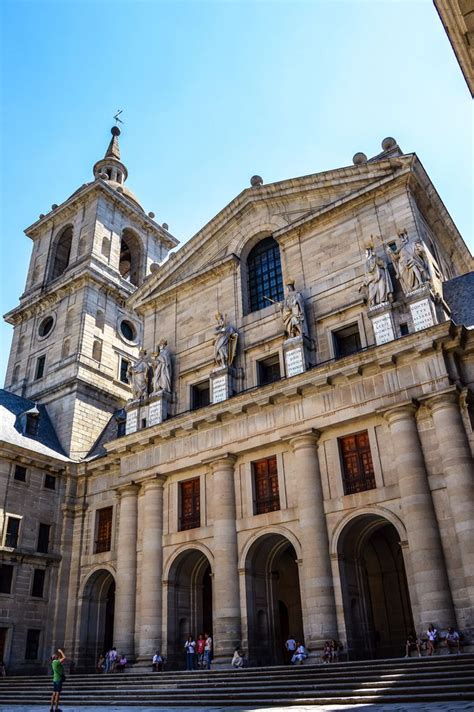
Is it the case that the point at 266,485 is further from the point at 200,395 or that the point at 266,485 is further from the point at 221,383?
the point at 200,395

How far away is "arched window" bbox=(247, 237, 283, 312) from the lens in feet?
103

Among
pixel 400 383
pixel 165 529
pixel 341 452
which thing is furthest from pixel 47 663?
pixel 400 383

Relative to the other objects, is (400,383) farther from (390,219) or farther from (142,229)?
(142,229)

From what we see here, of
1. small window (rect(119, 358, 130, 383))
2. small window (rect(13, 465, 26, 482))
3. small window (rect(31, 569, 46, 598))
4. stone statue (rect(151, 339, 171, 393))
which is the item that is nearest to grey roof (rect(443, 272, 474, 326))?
stone statue (rect(151, 339, 171, 393))

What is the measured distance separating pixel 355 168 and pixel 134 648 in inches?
981

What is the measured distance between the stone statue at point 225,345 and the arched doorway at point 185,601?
9027 mm

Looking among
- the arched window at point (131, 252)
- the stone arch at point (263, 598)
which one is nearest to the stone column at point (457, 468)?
the stone arch at point (263, 598)

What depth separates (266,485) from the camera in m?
26.0

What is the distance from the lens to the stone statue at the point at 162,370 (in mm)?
31641

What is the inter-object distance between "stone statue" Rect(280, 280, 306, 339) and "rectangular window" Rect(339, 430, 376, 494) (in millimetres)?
5460

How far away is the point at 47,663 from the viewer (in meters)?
31.0

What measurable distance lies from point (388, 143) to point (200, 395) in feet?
52.3

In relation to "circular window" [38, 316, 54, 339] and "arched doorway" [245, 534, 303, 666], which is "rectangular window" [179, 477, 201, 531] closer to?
"arched doorway" [245, 534, 303, 666]

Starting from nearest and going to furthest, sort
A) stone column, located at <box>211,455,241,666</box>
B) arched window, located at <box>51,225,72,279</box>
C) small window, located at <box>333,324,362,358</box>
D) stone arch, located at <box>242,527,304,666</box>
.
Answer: stone column, located at <box>211,455,241,666</box> → stone arch, located at <box>242,527,304,666</box> → small window, located at <box>333,324,362,358</box> → arched window, located at <box>51,225,72,279</box>
